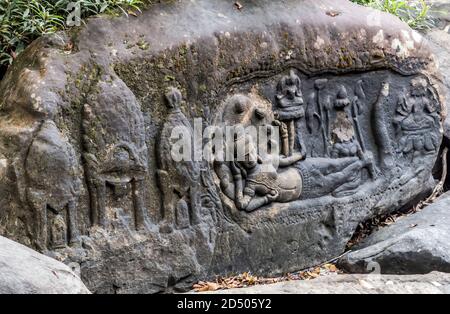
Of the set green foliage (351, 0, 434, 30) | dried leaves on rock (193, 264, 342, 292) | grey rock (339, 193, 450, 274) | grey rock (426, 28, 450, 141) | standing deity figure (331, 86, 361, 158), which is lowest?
dried leaves on rock (193, 264, 342, 292)

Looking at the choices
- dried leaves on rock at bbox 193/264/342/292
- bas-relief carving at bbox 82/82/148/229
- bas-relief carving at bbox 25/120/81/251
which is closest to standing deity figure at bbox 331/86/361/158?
dried leaves on rock at bbox 193/264/342/292

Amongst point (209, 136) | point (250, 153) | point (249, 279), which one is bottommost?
point (249, 279)

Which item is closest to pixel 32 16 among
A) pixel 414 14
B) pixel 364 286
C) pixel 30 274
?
pixel 30 274

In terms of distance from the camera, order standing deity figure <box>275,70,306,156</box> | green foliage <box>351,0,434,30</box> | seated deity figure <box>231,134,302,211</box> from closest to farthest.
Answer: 1. seated deity figure <box>231,134,302,211</box>
2. standing deity figure <box>275,70,306,156</box>
3. green foliage <box>351,0,434,30</box>

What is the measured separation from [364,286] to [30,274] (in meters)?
2.08

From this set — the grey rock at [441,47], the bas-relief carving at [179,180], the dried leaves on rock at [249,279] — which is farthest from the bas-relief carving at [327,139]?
the grey rock at [441,47]

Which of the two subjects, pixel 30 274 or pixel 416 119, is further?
pixel 416 119

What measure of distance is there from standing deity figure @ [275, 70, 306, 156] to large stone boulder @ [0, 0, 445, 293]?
0.01 m

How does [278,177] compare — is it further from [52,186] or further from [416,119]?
[52,186]

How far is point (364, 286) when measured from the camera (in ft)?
16.1

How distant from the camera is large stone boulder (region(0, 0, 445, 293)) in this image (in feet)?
15.9

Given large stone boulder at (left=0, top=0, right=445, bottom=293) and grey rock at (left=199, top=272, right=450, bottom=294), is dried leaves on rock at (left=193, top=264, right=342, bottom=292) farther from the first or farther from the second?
grey rock at (left=199, top=272, right=450, bottom=294)

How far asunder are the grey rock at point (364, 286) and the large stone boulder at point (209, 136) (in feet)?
2.24

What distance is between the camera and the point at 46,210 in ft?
15.6
